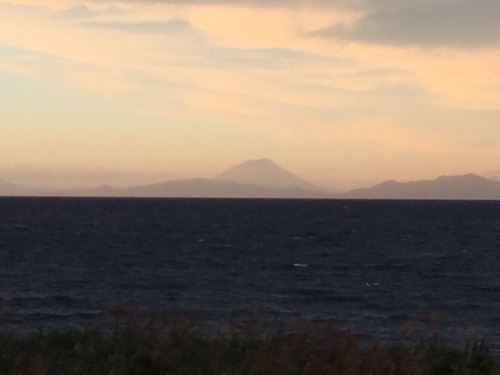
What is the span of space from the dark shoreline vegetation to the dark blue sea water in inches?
41.8

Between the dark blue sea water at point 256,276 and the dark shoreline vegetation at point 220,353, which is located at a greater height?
the dark shoreline vegetation at point 220,353

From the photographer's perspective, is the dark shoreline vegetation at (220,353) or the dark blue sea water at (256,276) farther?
the dark blue sea water at (256,276)

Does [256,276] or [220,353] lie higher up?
[220,353]

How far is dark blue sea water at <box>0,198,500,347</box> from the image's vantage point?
34.2 meters

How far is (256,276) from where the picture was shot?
Result: 168 feet

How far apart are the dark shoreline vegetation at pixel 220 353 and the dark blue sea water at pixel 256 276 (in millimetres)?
1061

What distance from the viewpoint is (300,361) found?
10.5 metres

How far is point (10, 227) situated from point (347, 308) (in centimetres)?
7159

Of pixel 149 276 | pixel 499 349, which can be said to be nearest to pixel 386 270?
pixel 149 276

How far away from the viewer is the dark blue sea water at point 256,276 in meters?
34.2

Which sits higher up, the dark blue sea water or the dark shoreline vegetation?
the dark shoreline vegetation

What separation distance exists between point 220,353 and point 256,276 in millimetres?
40759

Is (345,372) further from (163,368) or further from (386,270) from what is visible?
(386,270)

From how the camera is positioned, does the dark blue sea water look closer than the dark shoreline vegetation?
No
